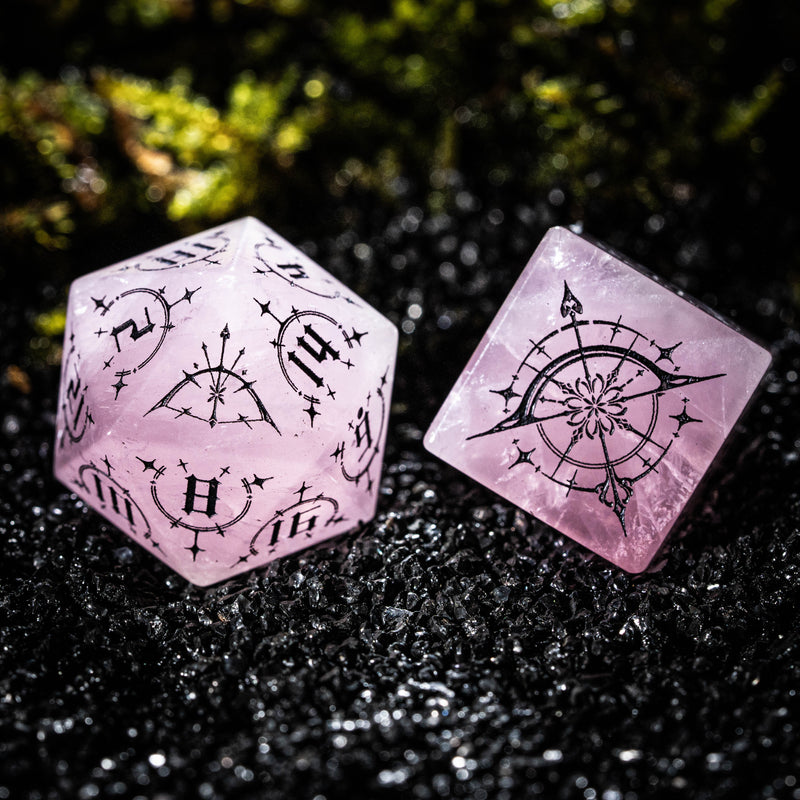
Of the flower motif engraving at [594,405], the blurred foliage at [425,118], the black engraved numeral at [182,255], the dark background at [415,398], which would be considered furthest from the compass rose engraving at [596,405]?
the blurred foliage at [425,118]

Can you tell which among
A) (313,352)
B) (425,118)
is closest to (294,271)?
(313,352)

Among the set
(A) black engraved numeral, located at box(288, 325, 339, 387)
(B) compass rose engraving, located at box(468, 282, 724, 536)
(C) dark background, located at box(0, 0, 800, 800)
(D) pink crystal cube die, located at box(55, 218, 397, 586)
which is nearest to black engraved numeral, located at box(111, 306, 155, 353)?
(D) pink crystal cube die, located at box(55, 218, 397, 586)

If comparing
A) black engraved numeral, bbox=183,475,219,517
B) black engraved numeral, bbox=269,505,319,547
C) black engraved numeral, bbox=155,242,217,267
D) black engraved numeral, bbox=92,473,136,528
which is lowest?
black engraved numeral, bbox=92,473,136,528

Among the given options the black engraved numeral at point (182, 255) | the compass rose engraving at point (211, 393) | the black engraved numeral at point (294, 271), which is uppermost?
the black engraved numeral at point (294, 271)

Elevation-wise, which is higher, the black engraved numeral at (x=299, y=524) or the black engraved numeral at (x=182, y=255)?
the black engraved numeral at (x=182, y=255)

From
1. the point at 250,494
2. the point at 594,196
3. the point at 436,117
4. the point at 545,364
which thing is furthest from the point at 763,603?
the point at 436,117

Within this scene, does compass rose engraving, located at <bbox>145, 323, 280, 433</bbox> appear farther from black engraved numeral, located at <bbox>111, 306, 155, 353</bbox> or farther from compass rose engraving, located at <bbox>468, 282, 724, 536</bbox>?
compass rose engraving, located at <bbox>468, 282, 724, 536</bbox>

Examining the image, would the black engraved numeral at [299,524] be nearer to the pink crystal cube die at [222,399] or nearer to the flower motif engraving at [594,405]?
the pink crystal cube die at [222,399]

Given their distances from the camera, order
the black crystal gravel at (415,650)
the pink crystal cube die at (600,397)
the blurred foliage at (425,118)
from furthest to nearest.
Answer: the blurred foliage at (425,118), the pink crystal cube die at (600,397), the black crystal gravel at (415,650)
